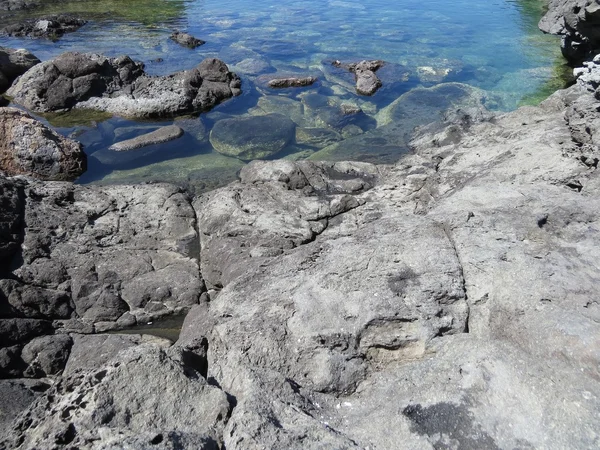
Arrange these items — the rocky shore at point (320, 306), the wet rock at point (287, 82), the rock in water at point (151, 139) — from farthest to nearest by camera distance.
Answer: the wet rock at point (287, 82) < the rock in water at point (151, 139) < the rocky shore at point (320, 306)

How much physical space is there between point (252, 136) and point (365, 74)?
598 centimetres

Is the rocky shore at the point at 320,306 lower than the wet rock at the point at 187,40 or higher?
higher

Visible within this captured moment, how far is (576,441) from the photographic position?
2969 mm

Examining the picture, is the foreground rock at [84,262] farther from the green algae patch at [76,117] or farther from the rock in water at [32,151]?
the green algae patch at [76,117]

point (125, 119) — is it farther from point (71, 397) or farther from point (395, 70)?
point (71, 397)

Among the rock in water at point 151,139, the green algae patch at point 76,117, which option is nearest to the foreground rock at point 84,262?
the rock in water at point 151,139

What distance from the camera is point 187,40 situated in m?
20.8

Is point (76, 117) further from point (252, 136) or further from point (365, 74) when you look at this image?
point (365, 74)

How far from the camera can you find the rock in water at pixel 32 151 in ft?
32.6

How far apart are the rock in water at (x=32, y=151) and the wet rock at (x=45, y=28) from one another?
45.4 ft

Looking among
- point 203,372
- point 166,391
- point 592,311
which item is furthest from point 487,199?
point 166,391

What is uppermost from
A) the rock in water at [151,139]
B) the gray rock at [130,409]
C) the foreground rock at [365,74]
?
the gray rock at [130,409]

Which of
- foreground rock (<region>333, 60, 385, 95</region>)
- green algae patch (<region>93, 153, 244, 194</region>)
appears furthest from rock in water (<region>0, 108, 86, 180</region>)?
foreground rock (<region>333, 60, 385, 95</region>)

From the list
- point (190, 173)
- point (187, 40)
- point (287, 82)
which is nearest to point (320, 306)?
point (190, 173)
